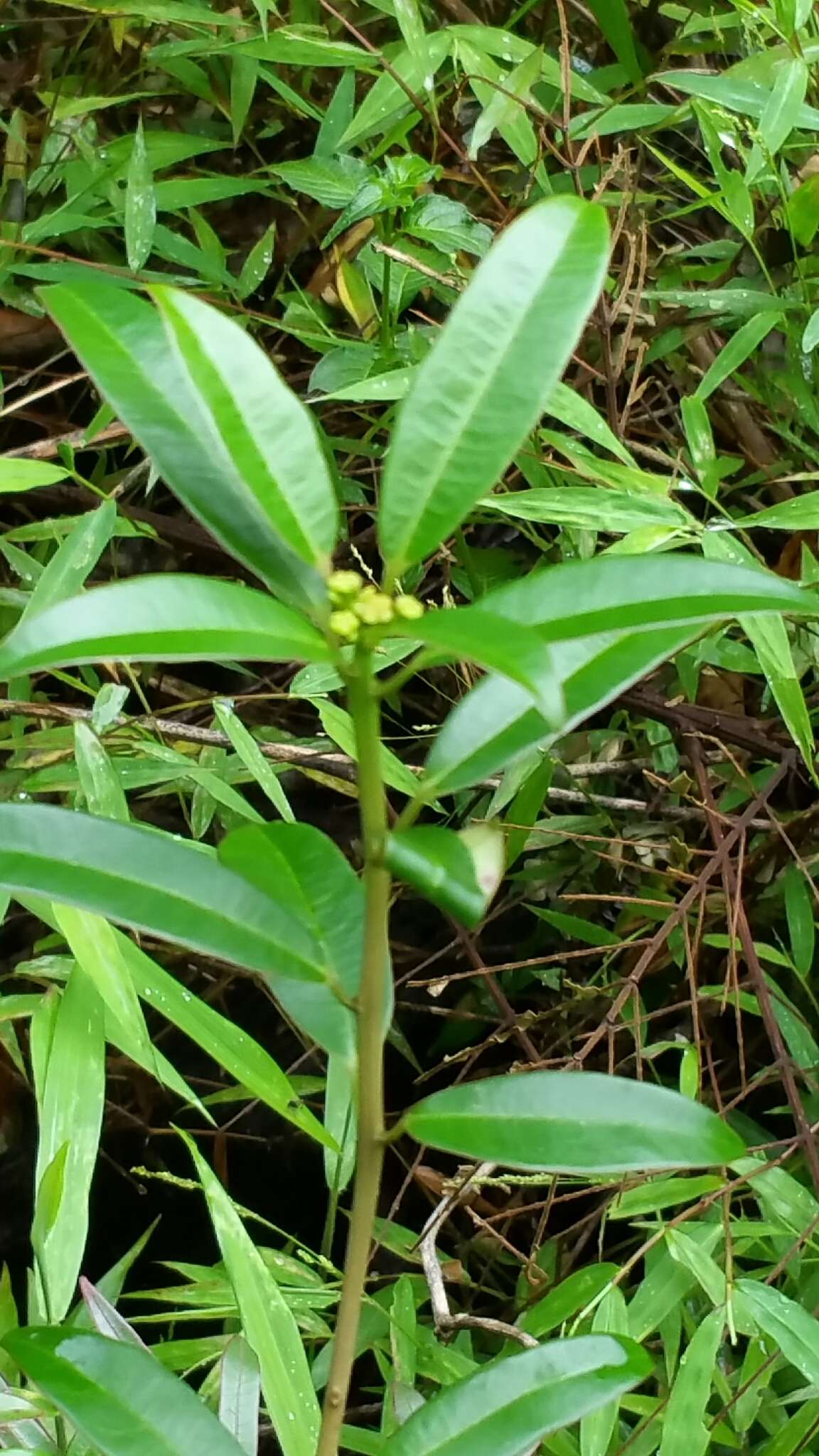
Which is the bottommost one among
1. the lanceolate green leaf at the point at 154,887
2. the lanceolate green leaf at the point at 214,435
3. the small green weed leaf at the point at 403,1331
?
the small green weed leaf at the point at 403,1331

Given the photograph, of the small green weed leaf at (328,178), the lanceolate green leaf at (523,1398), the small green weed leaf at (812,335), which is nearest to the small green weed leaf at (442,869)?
the lanceolate green leaf at (523,1398)

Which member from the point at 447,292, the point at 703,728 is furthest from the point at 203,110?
the point at 703,728

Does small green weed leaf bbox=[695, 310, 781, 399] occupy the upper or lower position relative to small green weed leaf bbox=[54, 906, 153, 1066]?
upper

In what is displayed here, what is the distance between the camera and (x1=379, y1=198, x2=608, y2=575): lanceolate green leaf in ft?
0.84

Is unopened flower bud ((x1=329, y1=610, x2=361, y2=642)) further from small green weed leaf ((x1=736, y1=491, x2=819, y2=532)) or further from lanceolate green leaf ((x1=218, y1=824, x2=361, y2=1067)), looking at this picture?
small green weed leaf ((x1=736, y1=491, x2=819, y2=532))

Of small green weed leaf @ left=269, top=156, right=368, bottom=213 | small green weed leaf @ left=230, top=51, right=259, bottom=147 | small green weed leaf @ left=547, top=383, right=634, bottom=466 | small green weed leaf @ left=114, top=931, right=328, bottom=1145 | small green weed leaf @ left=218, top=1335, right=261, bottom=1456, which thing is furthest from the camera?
small green weed leaf @ left=230, top=51, right=259, bottom=147

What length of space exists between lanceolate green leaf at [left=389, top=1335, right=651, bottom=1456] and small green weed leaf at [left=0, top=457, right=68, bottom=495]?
1.67ft

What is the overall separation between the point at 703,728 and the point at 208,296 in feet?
1.69

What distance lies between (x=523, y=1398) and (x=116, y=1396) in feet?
0.38

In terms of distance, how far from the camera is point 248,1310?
0.52 m

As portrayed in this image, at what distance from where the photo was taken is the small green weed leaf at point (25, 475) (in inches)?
25.7

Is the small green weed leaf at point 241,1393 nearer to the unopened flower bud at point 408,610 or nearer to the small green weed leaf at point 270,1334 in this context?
the small green weed leaf at point 270,1334

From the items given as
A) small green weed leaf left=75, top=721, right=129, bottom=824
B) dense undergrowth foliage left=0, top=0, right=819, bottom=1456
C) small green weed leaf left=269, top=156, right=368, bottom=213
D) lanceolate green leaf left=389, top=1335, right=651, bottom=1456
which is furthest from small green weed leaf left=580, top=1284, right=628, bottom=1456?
small green weed leaf left=269, top=156, right=368, bottom=213

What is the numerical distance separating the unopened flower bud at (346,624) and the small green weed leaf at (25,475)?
47cm
